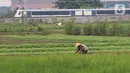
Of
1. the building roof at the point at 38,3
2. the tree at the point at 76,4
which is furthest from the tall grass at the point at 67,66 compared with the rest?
the building roof at the point at 38,3

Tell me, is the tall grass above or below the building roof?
below

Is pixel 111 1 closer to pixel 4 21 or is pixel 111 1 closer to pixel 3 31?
pixel 4 21

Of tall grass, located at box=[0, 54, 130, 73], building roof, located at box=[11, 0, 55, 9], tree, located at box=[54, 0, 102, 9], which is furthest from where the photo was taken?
building roof, located at box=[11, 0, 55, 9]

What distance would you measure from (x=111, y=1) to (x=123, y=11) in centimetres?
4107

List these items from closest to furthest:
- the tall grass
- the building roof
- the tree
Answer: 1. the tall grass
2. the tree
3. the building roof

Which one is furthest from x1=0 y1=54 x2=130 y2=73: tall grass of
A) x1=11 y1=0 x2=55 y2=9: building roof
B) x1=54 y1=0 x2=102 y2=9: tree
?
x1=11 y1=0 x2=55 y2=9: building roof

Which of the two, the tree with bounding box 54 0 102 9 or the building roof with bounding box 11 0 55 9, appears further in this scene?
the building roof with bounding box 11 0 55 9

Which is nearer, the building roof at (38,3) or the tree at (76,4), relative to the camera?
the tree at (76,4)

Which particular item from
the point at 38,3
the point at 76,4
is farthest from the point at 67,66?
the point at 38,3

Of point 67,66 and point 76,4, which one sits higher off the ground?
point 76,4

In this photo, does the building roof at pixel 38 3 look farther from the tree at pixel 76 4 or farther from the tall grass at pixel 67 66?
the tall grass at pixel 67 66

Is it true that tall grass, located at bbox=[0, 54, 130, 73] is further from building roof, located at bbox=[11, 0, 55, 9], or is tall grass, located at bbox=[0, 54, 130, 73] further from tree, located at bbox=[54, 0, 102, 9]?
building roof, located at bbox=[11, 0, 55, 9]

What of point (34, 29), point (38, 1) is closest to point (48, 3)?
point (38, 1)

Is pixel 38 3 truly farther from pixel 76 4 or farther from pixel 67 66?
pixel 67 66
